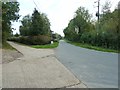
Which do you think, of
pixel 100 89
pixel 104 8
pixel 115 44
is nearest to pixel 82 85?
pixel 100 89

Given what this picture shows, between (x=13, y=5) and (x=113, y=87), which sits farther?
(x=13, y=5)

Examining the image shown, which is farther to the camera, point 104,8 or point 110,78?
point 104,8

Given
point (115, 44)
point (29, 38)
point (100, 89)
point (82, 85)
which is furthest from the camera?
point (29, 38)

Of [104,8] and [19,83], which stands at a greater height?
[104,8]

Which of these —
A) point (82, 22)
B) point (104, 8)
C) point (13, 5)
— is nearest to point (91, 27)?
point (82, 22)

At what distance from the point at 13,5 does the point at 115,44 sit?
779 inches

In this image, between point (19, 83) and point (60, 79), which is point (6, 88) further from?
point (60, 79)

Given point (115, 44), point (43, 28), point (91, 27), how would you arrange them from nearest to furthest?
1. point (115, 44)
2. point (43, 28)
3. point (91, 27)

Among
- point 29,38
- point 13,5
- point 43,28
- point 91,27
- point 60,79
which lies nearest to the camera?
point 60,79

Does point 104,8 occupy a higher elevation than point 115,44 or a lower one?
higher

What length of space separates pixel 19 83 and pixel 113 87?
11.0 feet

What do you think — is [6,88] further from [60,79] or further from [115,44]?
[115,44]

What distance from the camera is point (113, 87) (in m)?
8.65

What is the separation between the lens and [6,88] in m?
8.27
